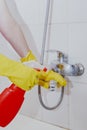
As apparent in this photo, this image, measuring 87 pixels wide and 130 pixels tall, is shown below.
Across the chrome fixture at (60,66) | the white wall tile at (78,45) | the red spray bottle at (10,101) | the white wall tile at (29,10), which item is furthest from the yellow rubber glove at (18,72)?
the white wall tile at (29,10)

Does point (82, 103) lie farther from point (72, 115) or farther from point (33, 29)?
point (33, 29)

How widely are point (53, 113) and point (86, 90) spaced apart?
0.80ft

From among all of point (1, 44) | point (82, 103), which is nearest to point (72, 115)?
point (82, 103)

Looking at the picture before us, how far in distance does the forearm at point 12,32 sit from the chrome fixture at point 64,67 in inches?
5.8

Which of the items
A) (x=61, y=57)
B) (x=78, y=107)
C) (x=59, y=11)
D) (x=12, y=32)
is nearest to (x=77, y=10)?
(x=59, y=11)

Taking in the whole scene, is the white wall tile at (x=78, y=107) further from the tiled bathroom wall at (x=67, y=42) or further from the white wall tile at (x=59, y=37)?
the white wall tile at (x=59, y=37)

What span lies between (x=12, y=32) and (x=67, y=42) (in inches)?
10.6

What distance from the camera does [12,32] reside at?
1169 millimetres

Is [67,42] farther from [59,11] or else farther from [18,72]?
[18,72]

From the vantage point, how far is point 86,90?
1061 millimetres

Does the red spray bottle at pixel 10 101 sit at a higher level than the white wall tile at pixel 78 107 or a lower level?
higher

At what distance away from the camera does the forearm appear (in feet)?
3.76

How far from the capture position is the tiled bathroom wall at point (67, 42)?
1056 millimetres

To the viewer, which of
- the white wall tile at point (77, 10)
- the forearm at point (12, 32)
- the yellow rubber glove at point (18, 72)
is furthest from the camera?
the forearm at point (12, 32)
